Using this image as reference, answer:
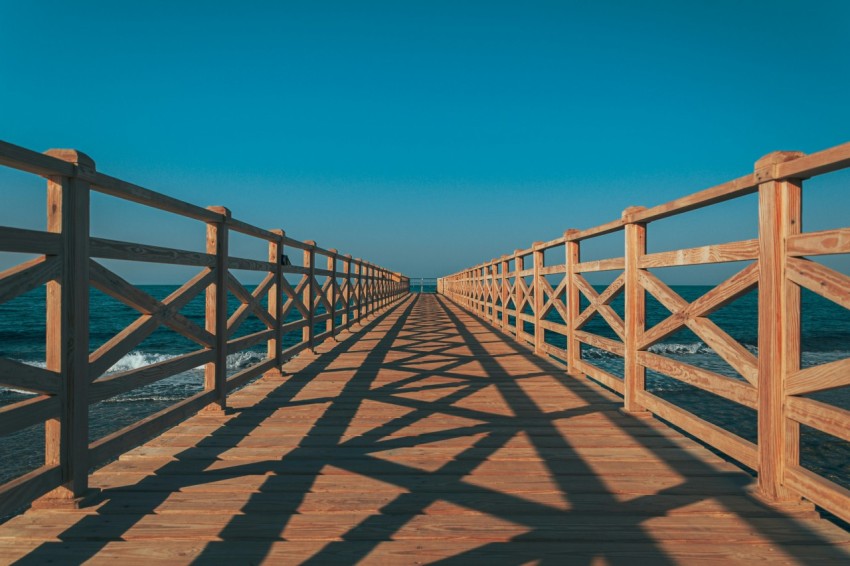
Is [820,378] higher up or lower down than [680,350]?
higher up

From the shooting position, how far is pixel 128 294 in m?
2.27

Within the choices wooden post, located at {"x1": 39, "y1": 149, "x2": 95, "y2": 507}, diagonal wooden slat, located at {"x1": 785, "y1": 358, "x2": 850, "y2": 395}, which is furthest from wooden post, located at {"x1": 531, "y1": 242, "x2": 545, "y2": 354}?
wooden post, located at {"x1": 39, "y1": 149, "x2": 95, "y2": 507}

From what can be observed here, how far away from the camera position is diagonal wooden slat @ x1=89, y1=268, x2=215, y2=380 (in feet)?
Answer: 6.74

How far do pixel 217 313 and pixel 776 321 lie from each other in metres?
3.22

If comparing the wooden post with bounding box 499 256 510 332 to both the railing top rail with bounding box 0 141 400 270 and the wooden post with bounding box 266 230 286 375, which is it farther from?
the railing top rail with bounding box 0 141 400 270

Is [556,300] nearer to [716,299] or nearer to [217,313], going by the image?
[716,299]

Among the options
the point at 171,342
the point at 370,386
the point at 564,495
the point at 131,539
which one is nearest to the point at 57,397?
the point at 131,539

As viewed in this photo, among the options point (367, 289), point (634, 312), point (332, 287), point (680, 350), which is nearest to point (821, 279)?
point (634, 312)

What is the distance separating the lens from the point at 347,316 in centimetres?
870

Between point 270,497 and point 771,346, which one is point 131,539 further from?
point 771,346

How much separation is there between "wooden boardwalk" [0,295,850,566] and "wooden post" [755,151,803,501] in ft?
0.64

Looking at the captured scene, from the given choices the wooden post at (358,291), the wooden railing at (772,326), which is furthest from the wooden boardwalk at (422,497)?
the wooden post at (358,291)

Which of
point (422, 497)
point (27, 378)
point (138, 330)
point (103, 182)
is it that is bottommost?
point (422, 497)

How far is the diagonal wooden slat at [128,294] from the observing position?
205 centimetres
